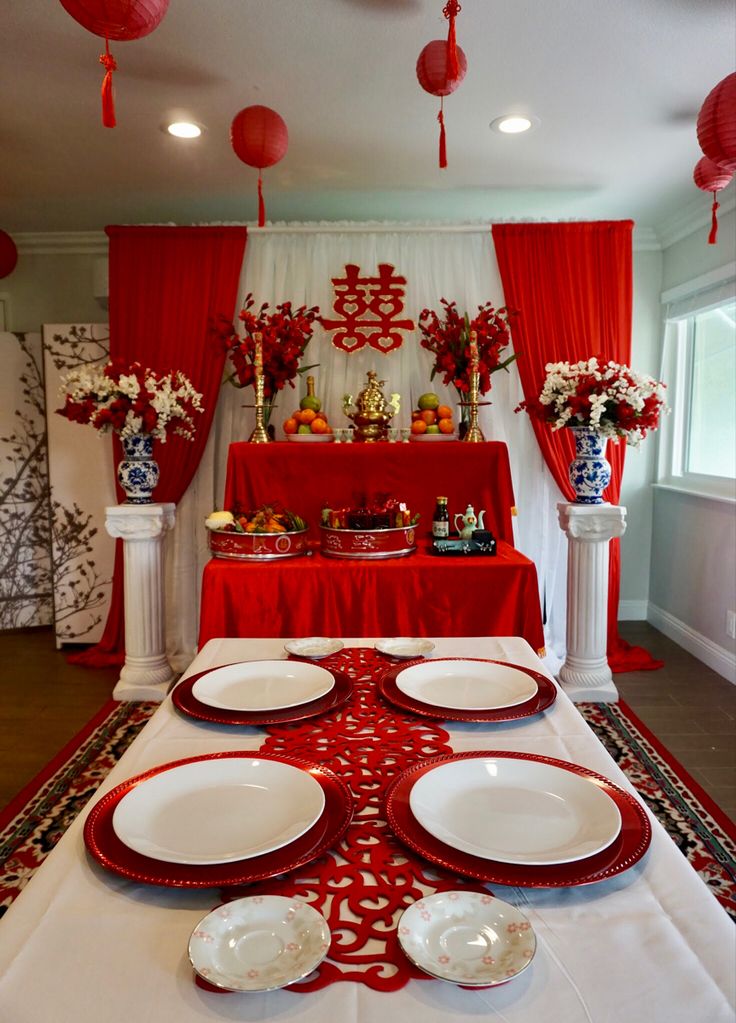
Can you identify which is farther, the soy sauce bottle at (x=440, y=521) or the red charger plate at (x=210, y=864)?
the soy sauce bottle at (x=440, y=521)

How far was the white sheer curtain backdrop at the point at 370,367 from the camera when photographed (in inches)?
153

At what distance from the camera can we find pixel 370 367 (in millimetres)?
3926

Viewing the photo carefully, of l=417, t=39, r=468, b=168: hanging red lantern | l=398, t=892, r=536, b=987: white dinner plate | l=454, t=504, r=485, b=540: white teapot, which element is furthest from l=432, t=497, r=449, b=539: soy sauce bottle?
l=398, t=892, r=536, b=987: white dinner plate

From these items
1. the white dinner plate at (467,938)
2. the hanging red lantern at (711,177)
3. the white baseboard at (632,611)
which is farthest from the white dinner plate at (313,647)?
the white baseboard at (632,611)

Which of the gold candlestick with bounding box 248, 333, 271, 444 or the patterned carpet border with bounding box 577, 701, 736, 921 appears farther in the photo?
the gold candlestick with bounding box 248, 333, 271, 444

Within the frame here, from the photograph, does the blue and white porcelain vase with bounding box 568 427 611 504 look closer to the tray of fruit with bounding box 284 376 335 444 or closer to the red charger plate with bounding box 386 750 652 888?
the tray of fruit with bounding box 284 376 335 444

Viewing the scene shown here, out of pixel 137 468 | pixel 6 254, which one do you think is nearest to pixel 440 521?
pixel 137 468

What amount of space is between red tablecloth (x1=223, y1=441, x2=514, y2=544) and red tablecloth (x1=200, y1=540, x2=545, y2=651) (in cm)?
48

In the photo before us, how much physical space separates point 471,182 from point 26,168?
219 cm

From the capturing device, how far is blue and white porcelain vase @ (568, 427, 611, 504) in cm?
319

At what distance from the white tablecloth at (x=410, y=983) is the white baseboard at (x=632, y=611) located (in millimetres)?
4057

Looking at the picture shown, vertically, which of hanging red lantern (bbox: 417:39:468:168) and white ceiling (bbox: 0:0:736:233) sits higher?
white ceiling (bbox: 0:0:736:233)

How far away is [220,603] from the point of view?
262 centimetres

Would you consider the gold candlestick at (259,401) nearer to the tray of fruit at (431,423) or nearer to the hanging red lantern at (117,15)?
the tray of fruit at (431,423)
